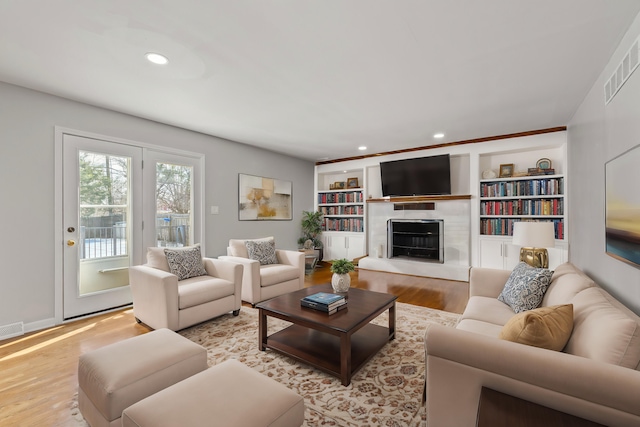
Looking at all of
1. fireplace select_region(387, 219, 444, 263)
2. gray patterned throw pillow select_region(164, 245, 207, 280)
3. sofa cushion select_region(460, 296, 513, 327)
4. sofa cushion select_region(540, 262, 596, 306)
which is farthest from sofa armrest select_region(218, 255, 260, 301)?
fireplace select_region(387, 219, 444, 263)

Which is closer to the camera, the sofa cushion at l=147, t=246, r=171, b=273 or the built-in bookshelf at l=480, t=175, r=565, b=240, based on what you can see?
the sofa cushion at l=147, t=246, r=171, b=273

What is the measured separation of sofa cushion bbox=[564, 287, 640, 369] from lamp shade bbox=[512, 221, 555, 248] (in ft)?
5.33

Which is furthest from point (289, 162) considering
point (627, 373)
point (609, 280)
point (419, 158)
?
point (627, 373)

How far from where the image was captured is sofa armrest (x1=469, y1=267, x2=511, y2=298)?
2.66 metres

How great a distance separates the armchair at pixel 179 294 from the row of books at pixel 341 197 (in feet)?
12.2

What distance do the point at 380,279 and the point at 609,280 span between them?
126 inches

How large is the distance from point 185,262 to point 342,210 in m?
4.08

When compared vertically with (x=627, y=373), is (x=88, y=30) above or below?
above

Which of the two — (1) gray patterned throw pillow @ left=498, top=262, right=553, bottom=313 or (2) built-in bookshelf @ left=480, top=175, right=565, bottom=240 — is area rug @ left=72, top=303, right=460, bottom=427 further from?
(2) built-in bookshelf @ left=480, top=175, right=565, bottom=240

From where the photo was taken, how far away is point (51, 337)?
2.72 metres

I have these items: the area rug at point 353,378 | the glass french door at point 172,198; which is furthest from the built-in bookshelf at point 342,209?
the area rug at point 353,378

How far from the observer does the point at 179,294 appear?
273cm

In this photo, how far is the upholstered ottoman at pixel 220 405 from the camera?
1.09 m

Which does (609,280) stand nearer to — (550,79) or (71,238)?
(550,79)
